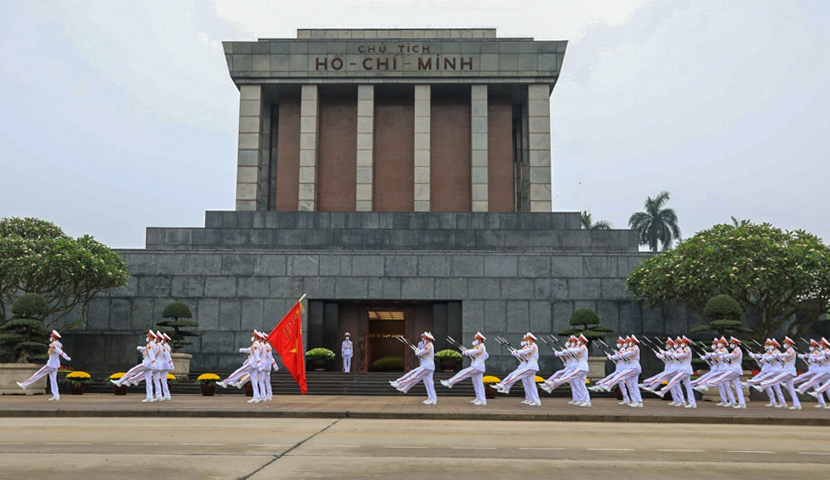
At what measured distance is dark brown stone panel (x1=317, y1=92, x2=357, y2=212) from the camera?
4131 cm

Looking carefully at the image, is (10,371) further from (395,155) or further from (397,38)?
(397,38)

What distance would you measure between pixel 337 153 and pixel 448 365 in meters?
16.9

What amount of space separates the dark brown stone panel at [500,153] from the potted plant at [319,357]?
49.1ft

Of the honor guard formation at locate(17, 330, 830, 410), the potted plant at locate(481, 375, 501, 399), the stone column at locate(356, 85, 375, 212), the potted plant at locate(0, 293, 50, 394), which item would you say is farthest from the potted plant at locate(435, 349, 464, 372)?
the potted plant at locate(0, 293, 50, 394)

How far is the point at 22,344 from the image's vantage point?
84.1 ft

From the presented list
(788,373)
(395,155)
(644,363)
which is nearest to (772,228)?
(644,363)

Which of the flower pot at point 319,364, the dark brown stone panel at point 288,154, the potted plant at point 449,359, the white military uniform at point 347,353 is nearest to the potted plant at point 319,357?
the flower pot at point 319,364

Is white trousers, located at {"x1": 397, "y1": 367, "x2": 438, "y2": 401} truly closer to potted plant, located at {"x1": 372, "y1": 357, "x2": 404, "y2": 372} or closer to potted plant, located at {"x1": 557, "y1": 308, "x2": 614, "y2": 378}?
potted plant, located at {"x1": 557, "y1": 308, "x2": 614, "y2": 378}

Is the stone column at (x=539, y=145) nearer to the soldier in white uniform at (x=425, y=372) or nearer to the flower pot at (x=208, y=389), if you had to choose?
the soldier in white uniform at (x=425, y=372)

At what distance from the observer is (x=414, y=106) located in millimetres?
42031

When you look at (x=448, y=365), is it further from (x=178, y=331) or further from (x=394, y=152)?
(x=394, y=152)

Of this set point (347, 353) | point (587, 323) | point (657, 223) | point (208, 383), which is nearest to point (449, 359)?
point (347, 353)

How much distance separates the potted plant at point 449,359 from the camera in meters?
29.0

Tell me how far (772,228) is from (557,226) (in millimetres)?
10197
